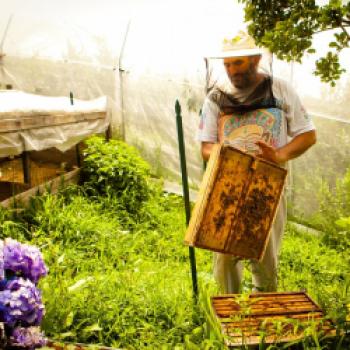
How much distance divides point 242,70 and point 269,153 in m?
0.58

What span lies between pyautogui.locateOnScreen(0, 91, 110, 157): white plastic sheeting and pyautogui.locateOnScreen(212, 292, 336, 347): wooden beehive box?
3.40 m

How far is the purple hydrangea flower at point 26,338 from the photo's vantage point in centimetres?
168

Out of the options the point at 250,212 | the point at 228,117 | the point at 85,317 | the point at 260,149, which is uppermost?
the point at 228,117

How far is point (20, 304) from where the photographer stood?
1.70 meters

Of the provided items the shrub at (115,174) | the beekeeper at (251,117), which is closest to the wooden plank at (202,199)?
the beekeeper at (251,117)

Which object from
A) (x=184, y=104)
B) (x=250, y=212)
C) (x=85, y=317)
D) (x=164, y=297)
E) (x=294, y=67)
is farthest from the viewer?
(x=184, y=104)

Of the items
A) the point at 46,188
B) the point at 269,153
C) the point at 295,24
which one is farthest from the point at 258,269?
the point at 46,188

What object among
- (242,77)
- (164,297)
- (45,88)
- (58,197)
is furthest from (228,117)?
(45,88)

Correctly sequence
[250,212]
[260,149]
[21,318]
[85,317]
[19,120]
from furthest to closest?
1. [19,120]
2. [85,317]
3. [260,149]
4. [250,212]
5. [21,318]

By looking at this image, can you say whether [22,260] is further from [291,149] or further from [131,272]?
[131,272]

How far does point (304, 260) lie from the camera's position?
4949mm

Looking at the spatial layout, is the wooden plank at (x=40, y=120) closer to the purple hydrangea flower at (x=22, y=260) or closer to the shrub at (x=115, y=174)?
the shrub at (x=115, y=174)

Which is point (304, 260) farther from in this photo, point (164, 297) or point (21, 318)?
point (21, 318)

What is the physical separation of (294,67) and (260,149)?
3.97 metres
